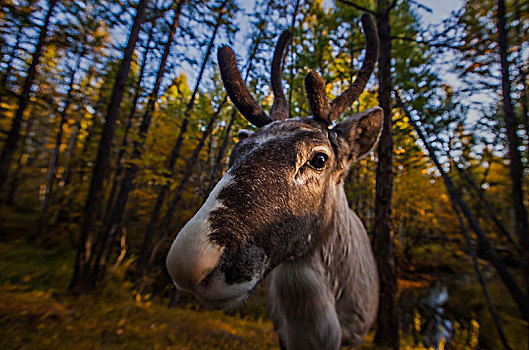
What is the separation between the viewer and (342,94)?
2.56 m

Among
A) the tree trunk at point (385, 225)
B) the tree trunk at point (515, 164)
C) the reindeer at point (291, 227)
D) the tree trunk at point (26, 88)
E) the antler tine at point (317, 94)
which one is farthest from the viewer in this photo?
the tree trunk at point (26, 88)

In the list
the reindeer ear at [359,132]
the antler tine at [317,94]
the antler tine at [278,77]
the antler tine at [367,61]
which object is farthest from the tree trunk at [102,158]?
the reindeer ear at [359,132]

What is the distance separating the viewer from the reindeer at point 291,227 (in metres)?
1.09

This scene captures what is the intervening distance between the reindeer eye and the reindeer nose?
111 centimetres

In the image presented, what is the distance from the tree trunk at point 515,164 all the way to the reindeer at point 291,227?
3.34 metres

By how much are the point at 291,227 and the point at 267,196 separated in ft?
1.20

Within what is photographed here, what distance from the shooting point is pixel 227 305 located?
124 cm

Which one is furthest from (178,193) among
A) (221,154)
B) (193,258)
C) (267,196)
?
(193,258)

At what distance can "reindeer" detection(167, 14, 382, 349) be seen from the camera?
1.09 meters

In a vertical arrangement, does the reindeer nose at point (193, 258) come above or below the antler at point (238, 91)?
below

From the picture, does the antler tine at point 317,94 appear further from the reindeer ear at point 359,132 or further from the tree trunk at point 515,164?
the tree trunk at point 515,164

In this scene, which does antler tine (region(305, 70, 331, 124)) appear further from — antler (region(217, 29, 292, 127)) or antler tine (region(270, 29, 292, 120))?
antler tine (region(270, 29, 292, 120))

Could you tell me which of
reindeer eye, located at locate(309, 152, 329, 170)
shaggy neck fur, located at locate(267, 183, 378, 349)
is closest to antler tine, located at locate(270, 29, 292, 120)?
reindeer eye, located at locate(309, 152, 329, 170)

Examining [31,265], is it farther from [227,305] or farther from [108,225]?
[227,305]
